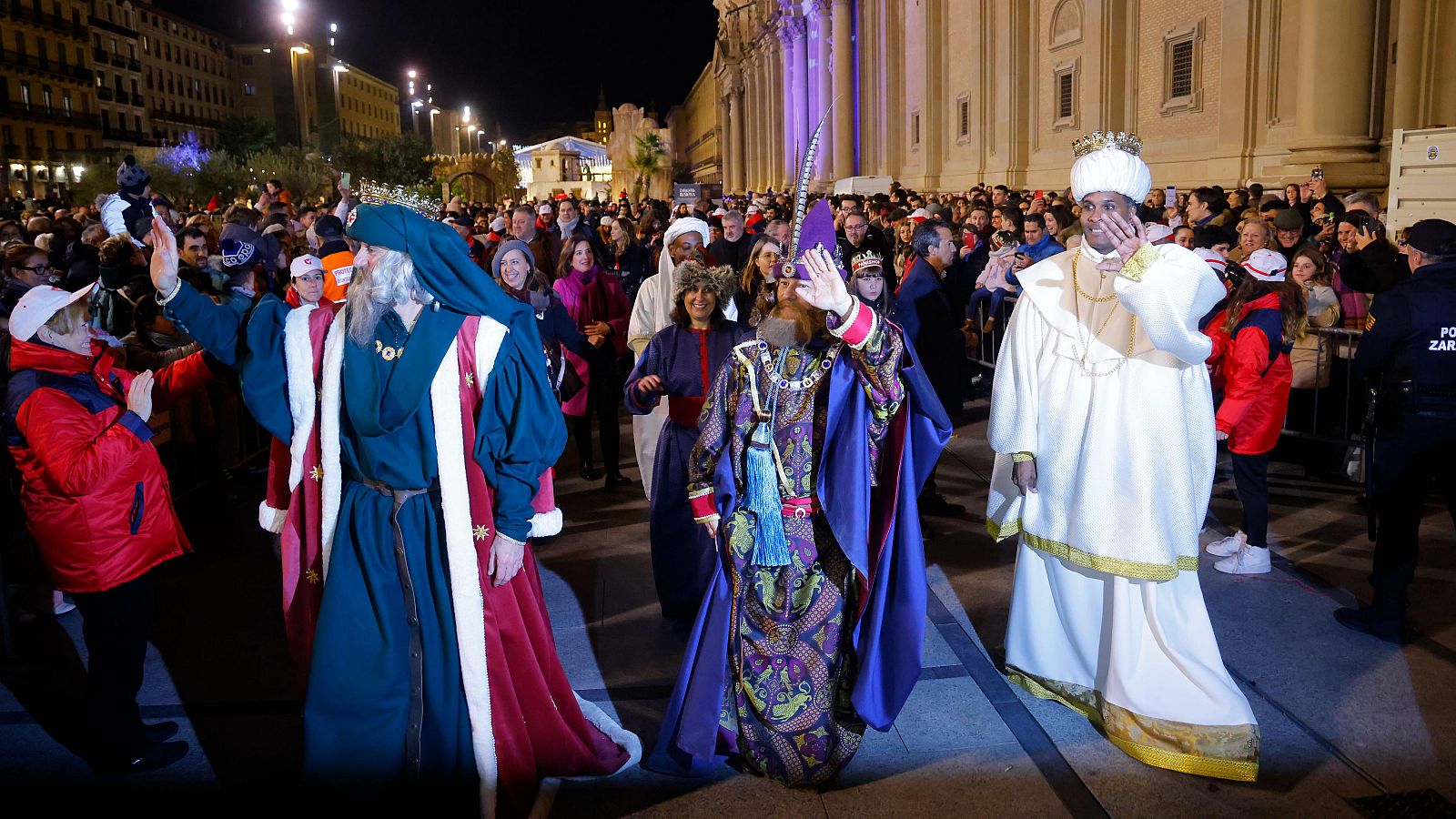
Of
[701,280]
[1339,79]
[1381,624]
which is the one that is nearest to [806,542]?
[701,280]

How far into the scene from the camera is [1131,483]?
14.6ft

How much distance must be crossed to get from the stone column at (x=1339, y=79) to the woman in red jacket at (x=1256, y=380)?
29.8 feet

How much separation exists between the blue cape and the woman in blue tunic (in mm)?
1536

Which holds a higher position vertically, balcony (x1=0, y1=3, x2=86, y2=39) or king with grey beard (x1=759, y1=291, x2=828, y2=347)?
balcony (x1=0, y1=3, x2=86, y2=39)

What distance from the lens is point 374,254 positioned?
367 cm

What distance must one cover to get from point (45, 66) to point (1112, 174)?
73.8 m

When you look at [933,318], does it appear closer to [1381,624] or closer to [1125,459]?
[1381,624]

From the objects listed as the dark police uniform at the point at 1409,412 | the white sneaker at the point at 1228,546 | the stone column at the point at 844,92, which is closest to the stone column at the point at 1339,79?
the white sneaker at the point at 1228,546

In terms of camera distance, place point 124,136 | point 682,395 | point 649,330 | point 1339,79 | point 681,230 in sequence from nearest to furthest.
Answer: point 682,395 → point 649,330 → point 681,230 → point 1339,79 → point 124,136

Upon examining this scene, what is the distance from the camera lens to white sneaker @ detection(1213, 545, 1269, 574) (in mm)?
6414

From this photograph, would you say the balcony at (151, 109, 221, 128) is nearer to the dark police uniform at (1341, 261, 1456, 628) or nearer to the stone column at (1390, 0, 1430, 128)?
the stone column at (1390, 0, 1430, 128)

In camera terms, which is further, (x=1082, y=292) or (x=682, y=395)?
(x=682, y=395)

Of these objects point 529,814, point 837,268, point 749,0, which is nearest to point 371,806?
point 529,814

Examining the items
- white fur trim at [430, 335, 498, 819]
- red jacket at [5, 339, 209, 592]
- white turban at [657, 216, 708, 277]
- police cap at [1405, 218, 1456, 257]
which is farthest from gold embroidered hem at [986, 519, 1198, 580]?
white turban at [657, 216, 708, 277]
